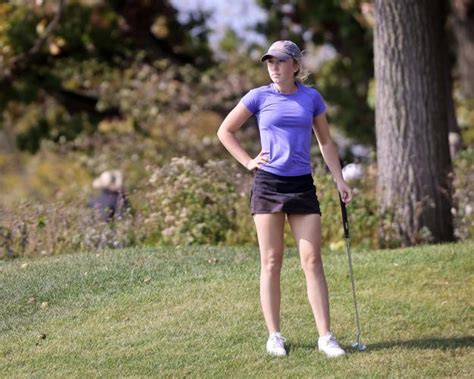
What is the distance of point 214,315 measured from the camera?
332 inches

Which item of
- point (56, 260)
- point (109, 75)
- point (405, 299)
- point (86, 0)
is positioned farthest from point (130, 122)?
point (405, 299)

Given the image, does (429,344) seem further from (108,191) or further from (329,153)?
(108,191)

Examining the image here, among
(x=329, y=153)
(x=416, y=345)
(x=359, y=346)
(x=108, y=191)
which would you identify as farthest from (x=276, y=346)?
(x=108, y=191)

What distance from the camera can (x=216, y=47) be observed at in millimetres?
29969

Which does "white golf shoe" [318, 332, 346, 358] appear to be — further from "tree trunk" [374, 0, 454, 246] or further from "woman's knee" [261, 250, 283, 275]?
"tree trunk" [374, 0, 454, 246]

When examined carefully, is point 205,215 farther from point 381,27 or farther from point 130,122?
point 130,122

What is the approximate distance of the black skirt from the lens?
722 cm

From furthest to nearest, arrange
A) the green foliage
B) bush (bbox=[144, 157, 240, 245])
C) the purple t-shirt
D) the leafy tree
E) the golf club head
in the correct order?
the leafy tree, the green foliage, bush (bbox=[144, 157, 240, 245]), the golf club head, the purple t-shirt

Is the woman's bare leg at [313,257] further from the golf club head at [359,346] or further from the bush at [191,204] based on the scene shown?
the bush at [191,204]

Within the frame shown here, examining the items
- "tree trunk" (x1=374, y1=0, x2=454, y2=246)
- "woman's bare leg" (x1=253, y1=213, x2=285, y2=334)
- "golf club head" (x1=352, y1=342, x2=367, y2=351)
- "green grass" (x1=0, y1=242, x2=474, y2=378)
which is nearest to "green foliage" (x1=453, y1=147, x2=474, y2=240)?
Result: "tree trunk" (x1=374, y1=0, x2=454, y2=246)

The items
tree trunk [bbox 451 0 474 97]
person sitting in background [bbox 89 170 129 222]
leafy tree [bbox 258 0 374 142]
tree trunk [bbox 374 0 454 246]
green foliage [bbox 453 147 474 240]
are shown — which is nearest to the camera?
tree trunk [bbox 374 0 454 246]

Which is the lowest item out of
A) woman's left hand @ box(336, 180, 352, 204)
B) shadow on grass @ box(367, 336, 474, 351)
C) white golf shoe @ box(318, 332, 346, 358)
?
shadow on grass @ box(367, 336, 474, 351)

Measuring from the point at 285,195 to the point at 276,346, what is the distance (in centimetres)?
102

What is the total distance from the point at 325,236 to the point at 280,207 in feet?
16.7
